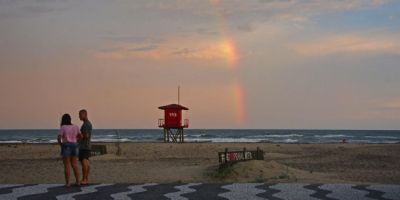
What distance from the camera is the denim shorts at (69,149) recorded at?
45.9 feet

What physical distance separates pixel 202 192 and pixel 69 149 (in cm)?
349

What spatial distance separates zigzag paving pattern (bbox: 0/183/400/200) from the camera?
12.3 m

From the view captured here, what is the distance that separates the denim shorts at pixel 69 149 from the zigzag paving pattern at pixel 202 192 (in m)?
0.82

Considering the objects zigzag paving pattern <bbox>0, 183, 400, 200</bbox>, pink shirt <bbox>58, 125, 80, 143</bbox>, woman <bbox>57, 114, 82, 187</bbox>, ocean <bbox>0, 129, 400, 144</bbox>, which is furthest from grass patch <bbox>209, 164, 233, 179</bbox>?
ocean <bbox>0, 129, 400, 144</bbox>

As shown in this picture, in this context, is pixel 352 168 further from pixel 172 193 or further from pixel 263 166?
pixel 172 193

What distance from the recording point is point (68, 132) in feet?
45.3

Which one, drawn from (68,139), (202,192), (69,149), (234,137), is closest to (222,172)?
(202,192)

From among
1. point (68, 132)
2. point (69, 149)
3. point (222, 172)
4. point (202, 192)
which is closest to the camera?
point (202, 192)

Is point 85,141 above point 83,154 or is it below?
above

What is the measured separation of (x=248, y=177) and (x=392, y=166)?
46.0 ft

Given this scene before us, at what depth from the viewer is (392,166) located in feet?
102

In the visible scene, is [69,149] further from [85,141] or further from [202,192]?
[202,192]

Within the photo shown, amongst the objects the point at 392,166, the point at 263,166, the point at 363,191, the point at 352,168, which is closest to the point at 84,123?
the point at 363,191

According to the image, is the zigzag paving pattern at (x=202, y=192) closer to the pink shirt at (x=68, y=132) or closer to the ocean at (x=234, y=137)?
the pink shirt at (x=68, y=132)
